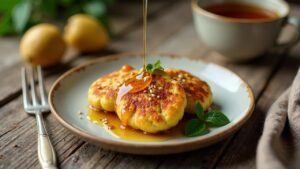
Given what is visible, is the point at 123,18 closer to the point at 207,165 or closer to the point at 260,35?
the point at 260,35

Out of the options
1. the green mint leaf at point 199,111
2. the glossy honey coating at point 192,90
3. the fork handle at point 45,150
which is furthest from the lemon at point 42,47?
the green mint leaf at point 199,111

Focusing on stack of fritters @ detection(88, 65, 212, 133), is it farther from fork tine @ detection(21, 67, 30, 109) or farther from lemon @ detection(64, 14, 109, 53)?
lemon @ detection(64, 14, 109, 53)

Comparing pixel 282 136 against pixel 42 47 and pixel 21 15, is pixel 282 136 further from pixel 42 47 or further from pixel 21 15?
pixel 21 15

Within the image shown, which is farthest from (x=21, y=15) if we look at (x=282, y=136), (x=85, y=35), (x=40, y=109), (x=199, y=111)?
(x=282, y=136)

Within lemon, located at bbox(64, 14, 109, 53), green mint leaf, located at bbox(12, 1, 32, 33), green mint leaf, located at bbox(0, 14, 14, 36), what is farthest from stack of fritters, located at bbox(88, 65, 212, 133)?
green mint leaf, located at bbox(0, 14, 14, 36)

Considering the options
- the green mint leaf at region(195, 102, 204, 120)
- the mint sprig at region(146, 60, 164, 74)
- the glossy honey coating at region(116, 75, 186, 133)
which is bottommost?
the green mint leaf at region(195, 102, 204, 120)

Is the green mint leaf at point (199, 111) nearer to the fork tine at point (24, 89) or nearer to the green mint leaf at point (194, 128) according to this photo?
the green mint leaf at point (194, 128)
